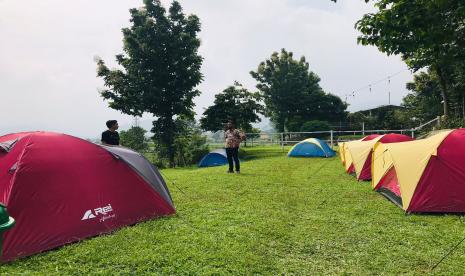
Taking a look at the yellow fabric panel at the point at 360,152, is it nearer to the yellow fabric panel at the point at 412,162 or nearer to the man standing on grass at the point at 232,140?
the yellow fabric panel at the point at 412,162

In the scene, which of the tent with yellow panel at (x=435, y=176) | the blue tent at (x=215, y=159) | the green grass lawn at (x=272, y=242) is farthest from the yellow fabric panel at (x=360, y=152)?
the blue tent at (x=215, y=159)

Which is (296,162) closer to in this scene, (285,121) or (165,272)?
(165,272)

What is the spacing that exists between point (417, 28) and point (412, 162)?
4.61 m

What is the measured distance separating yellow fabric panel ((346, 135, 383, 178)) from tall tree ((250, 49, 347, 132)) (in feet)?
113

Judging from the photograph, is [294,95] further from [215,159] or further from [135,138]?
[215,159]

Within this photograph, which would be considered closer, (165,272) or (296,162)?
(165,272)

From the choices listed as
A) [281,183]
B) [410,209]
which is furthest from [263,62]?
[410,209]

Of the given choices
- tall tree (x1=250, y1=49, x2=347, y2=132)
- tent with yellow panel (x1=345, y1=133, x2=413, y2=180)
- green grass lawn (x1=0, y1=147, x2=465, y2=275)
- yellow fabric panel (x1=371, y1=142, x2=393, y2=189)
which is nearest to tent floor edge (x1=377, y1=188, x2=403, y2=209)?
green grass lawn (x1=0, y1=147, x2=465, y2=275)

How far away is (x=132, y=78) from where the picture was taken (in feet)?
89.6

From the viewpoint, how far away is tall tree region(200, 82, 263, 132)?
29.0 metres

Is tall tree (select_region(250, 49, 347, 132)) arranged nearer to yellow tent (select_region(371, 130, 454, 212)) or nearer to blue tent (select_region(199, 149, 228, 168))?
blue tent (select_region(199, 149, 228, 168))

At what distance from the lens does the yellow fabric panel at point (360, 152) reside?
37.7 ft

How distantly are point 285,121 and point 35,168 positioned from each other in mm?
45227

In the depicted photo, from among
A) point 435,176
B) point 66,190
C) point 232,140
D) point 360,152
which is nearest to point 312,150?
point 232,140
